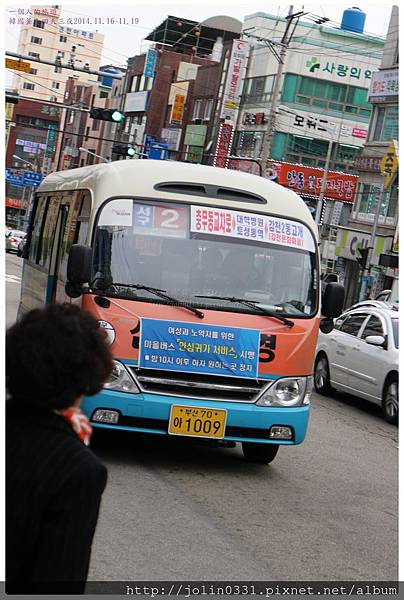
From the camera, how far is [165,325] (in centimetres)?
922

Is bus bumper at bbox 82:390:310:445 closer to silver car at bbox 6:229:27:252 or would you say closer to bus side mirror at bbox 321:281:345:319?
bus side mirror at bbox 321:281:345:319

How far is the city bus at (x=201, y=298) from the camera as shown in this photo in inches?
363

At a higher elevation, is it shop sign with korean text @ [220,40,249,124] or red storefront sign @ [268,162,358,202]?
shop sign with korean text @ [220,40,249,124]

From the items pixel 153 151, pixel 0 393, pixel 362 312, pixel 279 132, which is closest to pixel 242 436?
pixel 0 393

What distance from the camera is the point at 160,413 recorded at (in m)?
9.17

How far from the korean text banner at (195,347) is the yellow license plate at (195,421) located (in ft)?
1.07

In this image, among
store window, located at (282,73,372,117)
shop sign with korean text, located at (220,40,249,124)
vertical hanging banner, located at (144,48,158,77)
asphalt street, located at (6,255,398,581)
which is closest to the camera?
asphalt street, located at (6,255,398,581)

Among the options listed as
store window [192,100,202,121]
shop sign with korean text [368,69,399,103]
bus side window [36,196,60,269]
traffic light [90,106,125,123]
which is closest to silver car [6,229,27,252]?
store window [192,100,202,121]

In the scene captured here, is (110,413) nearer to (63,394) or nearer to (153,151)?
(63,394)

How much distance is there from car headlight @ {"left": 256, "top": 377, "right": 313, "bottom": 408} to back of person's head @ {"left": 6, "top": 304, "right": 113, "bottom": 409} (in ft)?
21.4

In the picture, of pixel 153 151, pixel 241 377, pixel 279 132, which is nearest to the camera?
pixel 241 377

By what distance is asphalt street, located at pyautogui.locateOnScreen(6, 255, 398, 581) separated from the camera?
673 cm

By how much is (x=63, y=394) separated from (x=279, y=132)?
6353 centimetres

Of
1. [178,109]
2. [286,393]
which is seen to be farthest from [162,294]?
[178,109]
